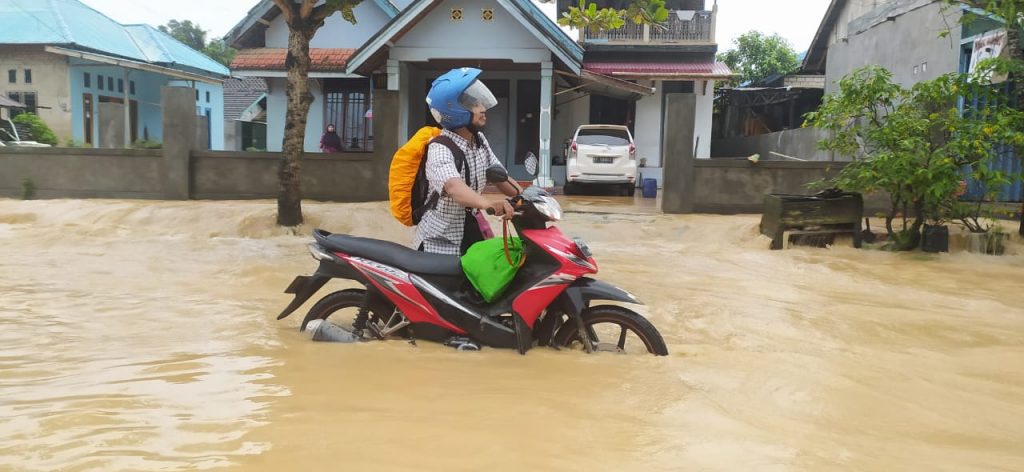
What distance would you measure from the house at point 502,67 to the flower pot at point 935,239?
7.68 m

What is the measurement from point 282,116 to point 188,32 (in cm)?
3495

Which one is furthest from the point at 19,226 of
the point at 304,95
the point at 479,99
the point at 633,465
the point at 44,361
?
the point at 633,465

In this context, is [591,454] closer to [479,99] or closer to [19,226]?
[479,99]

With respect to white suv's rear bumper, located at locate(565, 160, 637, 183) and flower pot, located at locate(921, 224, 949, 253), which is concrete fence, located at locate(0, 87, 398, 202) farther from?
flower pot, located at locate(921, 224, 949, 253)

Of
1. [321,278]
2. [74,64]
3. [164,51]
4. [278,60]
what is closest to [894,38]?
[278,60]

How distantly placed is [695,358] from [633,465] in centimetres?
169

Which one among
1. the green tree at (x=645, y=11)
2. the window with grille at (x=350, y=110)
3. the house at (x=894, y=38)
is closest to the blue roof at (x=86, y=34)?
the window with grille at (x=350, y=110)

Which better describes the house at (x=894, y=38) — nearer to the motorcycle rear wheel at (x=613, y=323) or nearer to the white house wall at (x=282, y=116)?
the motorcycle rear wheel at (x=613, y=323)

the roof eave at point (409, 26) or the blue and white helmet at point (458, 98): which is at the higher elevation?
the roof eave at point (409, 26)

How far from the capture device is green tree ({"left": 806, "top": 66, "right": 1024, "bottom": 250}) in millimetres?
9117

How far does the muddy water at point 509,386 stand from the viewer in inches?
112

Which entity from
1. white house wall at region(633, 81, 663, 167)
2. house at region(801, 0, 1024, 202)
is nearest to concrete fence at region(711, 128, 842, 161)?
house at region(801, 0, 1024, 202)

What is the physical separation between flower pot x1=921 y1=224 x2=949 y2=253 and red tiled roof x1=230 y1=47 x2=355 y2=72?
12.0 m

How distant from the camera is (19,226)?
11250mm
